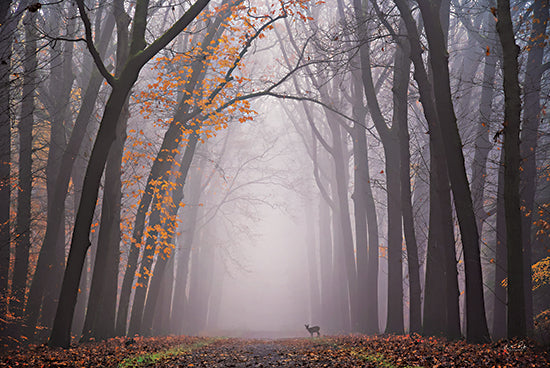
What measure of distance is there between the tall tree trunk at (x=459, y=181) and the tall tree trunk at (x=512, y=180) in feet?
2.32

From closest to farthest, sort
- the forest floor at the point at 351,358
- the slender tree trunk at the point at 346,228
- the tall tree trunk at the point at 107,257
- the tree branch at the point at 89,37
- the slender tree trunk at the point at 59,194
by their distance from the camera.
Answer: the forest floor at the point at 351,358 → the tree branch at the point at 89,37 → the tall tree trunk at the point at 107,257 → the slender tree trunk at the point at 59,194 → the slender tree trunk at the point at 346,228

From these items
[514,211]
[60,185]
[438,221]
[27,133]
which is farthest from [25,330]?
[514,211]

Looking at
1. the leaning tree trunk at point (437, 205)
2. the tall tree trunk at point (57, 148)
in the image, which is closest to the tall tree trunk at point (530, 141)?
the leaning tree trunk at point (437, 205)

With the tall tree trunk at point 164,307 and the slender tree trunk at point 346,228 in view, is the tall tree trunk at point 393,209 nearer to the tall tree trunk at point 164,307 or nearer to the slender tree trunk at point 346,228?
the slender tree trunk at point 346,228

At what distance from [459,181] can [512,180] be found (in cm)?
100

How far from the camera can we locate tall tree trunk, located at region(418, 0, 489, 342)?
875 cm

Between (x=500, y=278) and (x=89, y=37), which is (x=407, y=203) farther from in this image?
(x=89, y=37)

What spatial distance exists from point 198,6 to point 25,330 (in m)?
9.87

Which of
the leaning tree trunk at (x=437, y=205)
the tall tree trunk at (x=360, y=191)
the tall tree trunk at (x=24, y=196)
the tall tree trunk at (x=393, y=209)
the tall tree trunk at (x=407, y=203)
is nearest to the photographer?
the leaning tree trunk at (x=437, y=205)

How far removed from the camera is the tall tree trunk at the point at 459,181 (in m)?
8.75

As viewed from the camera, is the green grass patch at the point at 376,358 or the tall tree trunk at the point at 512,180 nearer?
the green grass patch at the point at 376,358

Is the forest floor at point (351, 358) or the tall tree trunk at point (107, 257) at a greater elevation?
the tall tree trunk at point (107, 257)

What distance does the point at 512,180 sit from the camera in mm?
8242

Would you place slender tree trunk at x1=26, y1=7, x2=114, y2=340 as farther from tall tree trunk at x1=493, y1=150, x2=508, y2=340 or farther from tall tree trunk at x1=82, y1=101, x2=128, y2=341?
tall tree trunk at x1=493, y1=150, x2=508, y2=340
